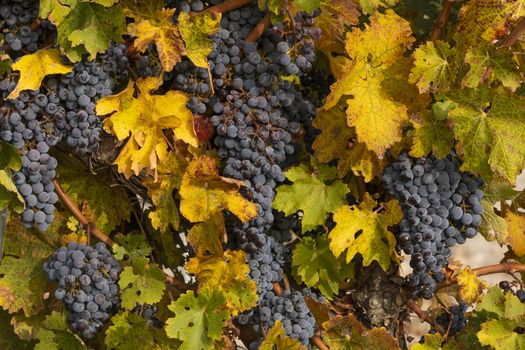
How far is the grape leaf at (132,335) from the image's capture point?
2.31 metres

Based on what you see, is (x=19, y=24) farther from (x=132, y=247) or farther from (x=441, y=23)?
(x=441, y=23)

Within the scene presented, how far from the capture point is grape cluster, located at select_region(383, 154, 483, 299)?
2.25 meters

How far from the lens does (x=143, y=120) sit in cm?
218

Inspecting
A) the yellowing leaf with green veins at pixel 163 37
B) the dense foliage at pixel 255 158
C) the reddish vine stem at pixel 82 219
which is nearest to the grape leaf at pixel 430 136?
the dense foliage at pixel 255 158

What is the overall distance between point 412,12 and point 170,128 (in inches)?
30.7

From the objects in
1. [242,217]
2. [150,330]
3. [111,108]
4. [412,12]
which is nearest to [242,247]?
[242,217]

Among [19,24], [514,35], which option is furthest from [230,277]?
[514,35]

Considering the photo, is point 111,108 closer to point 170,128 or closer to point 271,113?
point 170,128

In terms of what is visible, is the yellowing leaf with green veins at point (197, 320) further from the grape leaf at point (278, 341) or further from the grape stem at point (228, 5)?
the grape stem at point (228, 5)

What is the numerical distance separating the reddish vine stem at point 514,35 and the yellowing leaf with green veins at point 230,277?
2.77ft

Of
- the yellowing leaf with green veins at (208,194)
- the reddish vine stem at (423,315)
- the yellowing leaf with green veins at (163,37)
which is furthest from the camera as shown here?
the reddish vine stem at (423,315)

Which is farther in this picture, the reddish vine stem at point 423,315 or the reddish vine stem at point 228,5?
the reddish vine stem at point 423,315

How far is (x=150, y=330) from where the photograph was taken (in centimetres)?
236

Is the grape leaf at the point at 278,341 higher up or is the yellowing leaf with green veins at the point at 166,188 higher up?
the yellowing leaf with green veins at the point at 166,188
